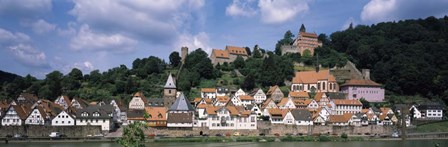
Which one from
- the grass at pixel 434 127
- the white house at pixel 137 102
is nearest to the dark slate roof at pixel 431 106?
the grass at pixel 434 127

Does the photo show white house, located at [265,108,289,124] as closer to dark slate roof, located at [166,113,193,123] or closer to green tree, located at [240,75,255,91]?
dark slate roof, located at [166,113,193,123]

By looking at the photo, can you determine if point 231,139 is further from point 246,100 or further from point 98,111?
point 246,100

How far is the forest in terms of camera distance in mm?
79125

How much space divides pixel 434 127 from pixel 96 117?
43.8m

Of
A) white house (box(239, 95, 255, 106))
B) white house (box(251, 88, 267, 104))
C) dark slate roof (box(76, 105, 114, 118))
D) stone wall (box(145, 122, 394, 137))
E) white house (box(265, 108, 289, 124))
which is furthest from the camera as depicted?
white house (box(251, 88, 267, 104))

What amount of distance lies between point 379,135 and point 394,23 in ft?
241

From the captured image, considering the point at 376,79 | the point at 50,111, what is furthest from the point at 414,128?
the point at 50,111

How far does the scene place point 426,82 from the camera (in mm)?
80750

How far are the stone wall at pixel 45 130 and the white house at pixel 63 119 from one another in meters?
3.71

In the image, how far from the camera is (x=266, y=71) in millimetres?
82500

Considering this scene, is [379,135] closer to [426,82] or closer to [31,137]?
[426,82]

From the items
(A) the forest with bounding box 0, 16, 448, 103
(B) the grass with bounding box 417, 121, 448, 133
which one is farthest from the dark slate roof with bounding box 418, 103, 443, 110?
(A) the forest with bounding box 0, 16, 448, 103

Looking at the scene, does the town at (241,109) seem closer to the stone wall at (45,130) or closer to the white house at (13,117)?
the white house at (13,117)

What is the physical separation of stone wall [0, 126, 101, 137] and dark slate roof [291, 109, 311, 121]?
2448 centimetres
